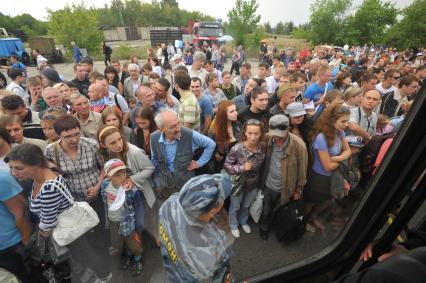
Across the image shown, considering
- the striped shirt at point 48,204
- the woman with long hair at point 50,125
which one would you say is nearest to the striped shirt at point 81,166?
the woman with long hair at point 50,125

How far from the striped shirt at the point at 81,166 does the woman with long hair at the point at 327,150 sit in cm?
237

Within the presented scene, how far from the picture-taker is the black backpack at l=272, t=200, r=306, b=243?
2.79 m

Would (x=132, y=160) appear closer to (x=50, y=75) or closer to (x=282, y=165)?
(x=282, y=165)

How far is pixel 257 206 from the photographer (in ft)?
9.89

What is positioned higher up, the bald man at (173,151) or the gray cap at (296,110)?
the gray cap at (296,110)

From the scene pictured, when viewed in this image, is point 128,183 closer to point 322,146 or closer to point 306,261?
point 306,261

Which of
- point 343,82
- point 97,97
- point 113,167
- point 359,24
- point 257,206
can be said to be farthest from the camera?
point 359,24

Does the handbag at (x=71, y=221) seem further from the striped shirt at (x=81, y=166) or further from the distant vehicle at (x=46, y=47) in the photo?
the distant vehicle at (x=46, y=47)

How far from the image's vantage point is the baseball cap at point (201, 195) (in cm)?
135

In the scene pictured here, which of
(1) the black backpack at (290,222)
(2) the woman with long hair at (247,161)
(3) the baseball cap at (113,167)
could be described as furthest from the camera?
(1) the black backpack at (290,222)

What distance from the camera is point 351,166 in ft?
9.43

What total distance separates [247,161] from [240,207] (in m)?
0.79

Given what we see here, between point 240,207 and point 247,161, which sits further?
point 240,207

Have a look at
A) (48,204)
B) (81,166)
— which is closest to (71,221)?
(48,204)
